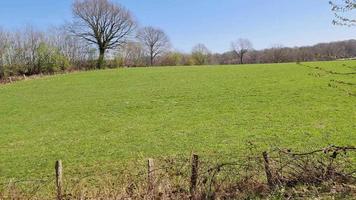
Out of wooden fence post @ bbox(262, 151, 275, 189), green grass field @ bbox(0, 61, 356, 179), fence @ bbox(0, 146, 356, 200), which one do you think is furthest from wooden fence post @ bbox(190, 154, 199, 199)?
green grass field @ bbox(0, 61, 356, 179)

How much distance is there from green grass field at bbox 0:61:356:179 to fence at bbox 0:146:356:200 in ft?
5.04

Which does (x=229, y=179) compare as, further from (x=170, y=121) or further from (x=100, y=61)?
(x=100, y=61)

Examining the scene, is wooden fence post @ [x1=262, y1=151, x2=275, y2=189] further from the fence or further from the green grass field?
the green grass field

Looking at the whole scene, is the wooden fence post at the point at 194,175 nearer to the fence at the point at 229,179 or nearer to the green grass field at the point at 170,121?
the fence at the point at 229,179

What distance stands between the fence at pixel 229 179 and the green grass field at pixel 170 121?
5.04 feet

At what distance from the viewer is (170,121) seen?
63.2ft

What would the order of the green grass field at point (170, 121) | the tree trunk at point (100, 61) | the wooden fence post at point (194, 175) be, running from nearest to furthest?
the wooden fence post at point (194, 175) < the green grass field at point (170, 121) < the tree trunk at point (100, 61)

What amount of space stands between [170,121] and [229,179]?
12285 millimetres

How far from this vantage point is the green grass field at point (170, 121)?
13156 mm

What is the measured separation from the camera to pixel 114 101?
27.4 meters

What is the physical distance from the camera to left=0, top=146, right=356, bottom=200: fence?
670 centimetres

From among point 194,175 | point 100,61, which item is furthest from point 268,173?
point 100,61

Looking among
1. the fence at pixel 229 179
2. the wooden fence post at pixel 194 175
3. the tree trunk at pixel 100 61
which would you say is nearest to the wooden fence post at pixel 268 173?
the fence at pixel 229 179

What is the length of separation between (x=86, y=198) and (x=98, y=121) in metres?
14.3
